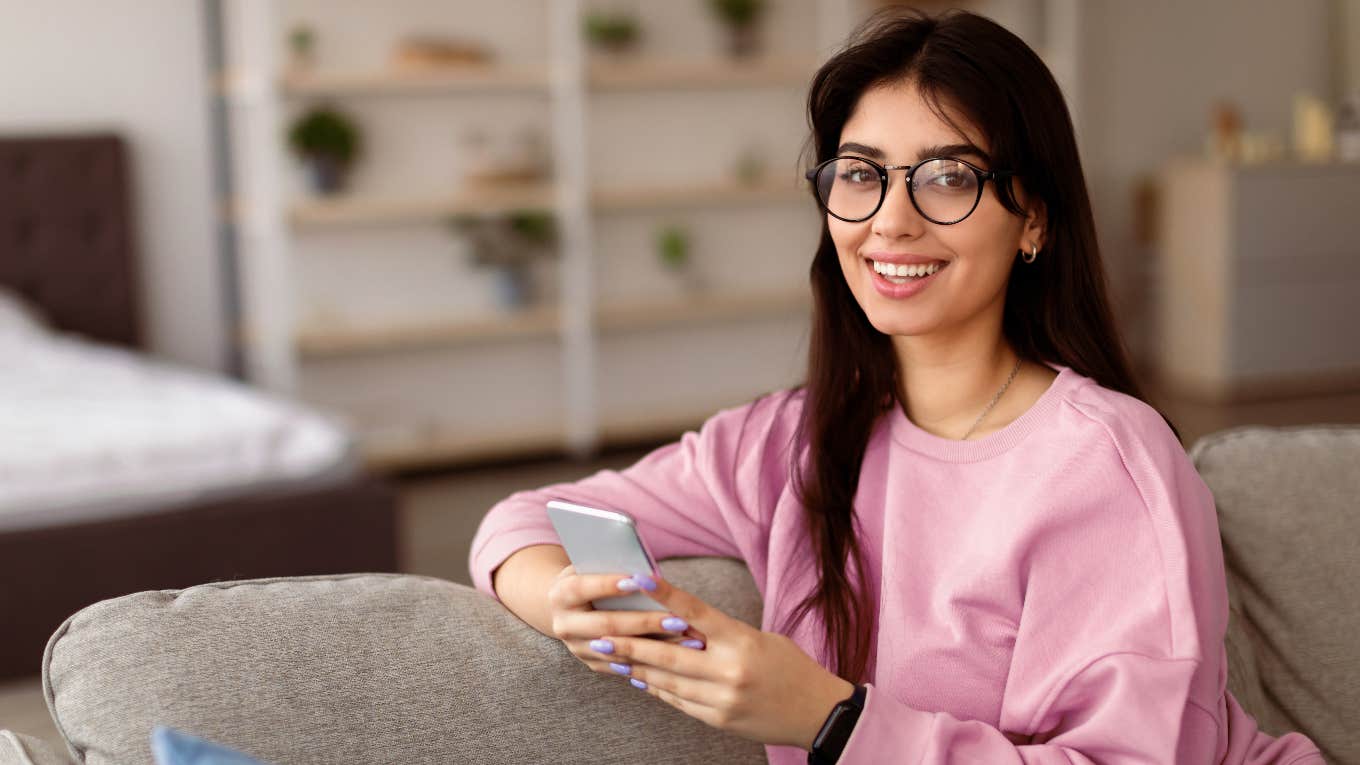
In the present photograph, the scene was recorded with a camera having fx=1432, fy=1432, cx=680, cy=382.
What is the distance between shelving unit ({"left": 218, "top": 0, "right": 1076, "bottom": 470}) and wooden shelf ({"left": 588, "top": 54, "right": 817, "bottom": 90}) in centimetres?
1

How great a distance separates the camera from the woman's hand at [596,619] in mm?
990

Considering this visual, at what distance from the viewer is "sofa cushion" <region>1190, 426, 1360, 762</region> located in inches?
55.1

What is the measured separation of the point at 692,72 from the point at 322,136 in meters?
1.44

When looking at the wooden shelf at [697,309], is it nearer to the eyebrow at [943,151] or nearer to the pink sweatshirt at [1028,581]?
the pink sweatshirt at [1028,581]

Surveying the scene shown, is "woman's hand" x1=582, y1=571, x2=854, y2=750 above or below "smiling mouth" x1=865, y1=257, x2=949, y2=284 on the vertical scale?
below

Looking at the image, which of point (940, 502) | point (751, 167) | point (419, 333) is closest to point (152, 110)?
point (419, 333)

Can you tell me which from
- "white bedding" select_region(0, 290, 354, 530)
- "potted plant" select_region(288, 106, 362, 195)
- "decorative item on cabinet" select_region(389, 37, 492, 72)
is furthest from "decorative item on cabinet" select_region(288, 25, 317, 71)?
"white bedding" select_region(0, 290, 354, 530)

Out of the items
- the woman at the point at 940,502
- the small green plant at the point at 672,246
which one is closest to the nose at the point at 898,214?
the woman at the point at 940,502

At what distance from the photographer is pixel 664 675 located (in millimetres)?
1009

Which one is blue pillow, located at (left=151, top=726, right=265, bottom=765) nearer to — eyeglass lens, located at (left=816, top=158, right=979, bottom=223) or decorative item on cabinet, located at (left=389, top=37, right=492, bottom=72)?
eyeglass lens, located at (left=816, top=158, right=979, bottom=223)

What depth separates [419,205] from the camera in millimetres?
5105

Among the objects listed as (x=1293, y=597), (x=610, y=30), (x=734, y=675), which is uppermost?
(x=610, y=30)

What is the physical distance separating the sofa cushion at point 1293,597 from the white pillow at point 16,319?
3980 mm

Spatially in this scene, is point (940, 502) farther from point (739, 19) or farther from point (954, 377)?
point (739, 19)
